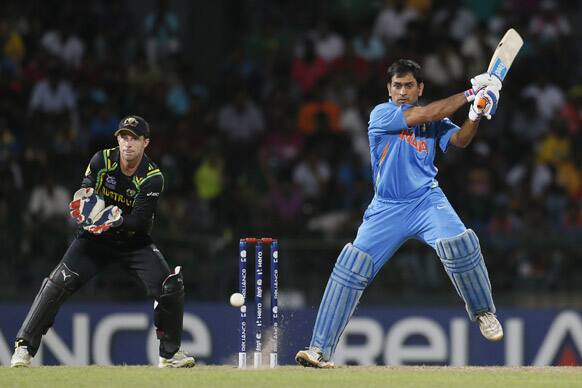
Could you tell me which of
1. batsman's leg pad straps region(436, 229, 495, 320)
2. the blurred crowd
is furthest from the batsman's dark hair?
the blurred crowd

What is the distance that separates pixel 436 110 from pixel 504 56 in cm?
61

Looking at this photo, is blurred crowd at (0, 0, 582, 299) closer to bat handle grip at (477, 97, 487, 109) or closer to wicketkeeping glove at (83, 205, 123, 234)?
wicketkeeping glove at (83, 205, 123, 234)

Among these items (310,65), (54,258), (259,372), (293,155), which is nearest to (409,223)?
(259,372)

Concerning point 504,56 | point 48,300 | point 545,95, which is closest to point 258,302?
point 48,300

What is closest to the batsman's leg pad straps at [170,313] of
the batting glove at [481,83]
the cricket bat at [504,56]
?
the batting glove at [481,83]

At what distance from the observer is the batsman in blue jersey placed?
8.51m

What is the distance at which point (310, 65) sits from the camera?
51.6 ft

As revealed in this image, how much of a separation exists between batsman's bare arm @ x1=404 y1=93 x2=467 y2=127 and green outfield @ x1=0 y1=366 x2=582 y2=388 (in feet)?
5.18

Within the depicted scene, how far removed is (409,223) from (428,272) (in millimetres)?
3795

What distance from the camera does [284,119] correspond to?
1525 centimetres

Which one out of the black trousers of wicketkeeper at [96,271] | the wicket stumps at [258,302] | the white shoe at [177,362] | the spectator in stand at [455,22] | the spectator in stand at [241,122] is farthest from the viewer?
the spectator in stand at [455,22]

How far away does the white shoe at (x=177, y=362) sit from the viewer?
9008 mm

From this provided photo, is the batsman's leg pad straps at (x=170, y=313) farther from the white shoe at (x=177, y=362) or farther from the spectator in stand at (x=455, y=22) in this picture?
the spectator in stand at (x=455, y=22)

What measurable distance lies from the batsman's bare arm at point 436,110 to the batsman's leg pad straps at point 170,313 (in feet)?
6.04
